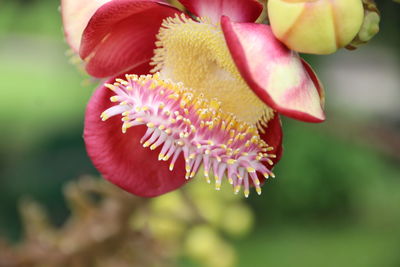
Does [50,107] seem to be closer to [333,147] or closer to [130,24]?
[333,147]

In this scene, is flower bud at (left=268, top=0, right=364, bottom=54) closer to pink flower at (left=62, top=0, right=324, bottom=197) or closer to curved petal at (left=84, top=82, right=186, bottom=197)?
pink flower at (left=62, top=0, right=324, bottom=197)

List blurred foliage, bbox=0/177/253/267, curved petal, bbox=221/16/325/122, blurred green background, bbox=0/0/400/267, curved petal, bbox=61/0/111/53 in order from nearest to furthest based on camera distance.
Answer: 1. curved petal, bbox=221/16/325/122
2. curved petal, bbox=61/0/111/53
3. blurred foliage, bbox=0/177/253/267
4. blurred green background, bbox=0/0/400/267


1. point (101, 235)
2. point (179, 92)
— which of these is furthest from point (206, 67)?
point (101, 235)

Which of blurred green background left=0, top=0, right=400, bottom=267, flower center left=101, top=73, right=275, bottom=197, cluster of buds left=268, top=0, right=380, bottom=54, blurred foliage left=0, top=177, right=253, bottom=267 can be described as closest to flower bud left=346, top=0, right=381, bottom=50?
cluster of buds left=268, top=0, right=380, bottom=54

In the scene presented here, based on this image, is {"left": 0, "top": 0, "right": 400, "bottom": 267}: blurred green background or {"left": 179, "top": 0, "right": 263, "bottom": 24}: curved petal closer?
{"left": 179, "top": 0, "right": 263, "bottom": 24}: curved petal

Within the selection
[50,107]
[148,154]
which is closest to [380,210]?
[50,107]

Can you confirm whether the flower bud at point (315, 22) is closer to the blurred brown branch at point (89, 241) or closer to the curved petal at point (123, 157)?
the curved petal at point (123, 157)
